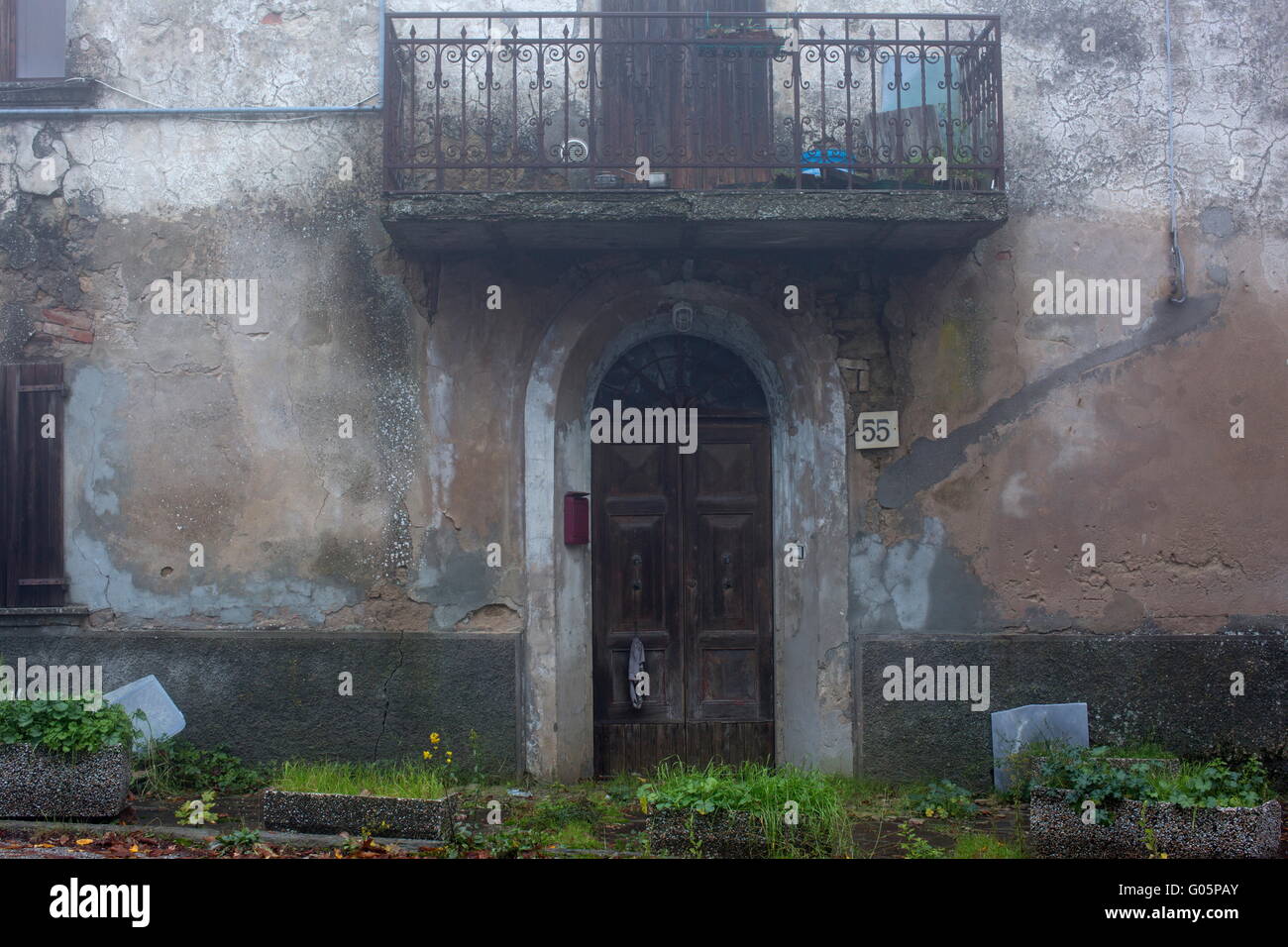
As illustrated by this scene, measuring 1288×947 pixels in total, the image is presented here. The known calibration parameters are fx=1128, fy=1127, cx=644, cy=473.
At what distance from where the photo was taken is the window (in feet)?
25.3

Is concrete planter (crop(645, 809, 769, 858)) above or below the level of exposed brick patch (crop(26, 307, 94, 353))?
below

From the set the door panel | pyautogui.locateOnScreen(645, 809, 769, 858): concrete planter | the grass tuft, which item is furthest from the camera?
the door panel

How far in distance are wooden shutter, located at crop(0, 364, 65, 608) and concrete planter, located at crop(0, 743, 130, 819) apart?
5.00 feet

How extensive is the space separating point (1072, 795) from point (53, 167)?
7.45 m

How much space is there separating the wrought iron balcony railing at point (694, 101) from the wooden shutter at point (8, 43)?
8.66 ft

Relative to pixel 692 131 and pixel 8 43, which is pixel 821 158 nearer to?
pixel 692 131

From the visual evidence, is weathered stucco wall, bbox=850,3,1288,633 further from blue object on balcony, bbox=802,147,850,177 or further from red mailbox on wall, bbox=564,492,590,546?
red mailbox on wall, bbox=564,492,590,546

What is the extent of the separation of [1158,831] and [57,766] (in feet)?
19.1

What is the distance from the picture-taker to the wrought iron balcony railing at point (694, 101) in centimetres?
712

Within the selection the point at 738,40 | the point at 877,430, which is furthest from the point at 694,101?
the point at 877,430

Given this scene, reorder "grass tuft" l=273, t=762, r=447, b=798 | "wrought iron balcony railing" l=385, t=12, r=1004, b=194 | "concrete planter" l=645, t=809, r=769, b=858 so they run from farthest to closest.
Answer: "wrought iron balcony railing" l=385, t=12, r=1004, b=194
"grass tuft" l=273, t=762, r=447, b=798
"concrete planter" l=645, t=809, r=769, b=858

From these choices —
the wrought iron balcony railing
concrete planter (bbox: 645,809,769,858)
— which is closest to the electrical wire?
the wrought iron balcony railing

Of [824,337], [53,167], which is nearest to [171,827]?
[53,167]

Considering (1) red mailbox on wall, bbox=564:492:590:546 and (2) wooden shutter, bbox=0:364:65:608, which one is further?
(1) red mailbox on wall, bbox=564:492:590:546
